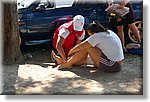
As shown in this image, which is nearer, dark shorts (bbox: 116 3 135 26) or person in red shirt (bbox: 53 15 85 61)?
person in red shirt (bbox: 53 15 85 61)

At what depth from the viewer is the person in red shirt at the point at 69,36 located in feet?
16.6

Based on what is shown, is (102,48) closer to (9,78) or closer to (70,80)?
(70,80)

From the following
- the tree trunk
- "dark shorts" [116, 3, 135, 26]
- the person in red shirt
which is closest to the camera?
the person in red shirt

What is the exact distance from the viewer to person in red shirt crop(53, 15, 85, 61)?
16.6 ft

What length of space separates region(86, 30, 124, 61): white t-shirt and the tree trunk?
1.36 m

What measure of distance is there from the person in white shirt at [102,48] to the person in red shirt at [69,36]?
31cm

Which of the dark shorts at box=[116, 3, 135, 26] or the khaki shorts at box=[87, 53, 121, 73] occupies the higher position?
the dark shorts at box=[116, 3, 135, 26]

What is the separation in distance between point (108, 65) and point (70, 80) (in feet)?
1.89

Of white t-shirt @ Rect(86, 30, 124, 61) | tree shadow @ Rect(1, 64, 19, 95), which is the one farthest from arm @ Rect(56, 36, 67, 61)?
tree shadow @ Rect(1, 64, 19, 95)

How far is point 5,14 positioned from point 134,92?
92.3 inches

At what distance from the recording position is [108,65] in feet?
15.4

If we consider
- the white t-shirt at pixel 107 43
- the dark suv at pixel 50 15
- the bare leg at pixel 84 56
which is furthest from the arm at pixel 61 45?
the dark suv at pixel 50 15

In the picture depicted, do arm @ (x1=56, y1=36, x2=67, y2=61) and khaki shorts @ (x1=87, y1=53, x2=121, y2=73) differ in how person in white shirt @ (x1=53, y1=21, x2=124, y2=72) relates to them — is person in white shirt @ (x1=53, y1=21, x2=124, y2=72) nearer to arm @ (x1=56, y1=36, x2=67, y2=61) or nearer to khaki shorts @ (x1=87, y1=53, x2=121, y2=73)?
khaki shorts @ (x1=87, y1=53, x2=121, y2=73)

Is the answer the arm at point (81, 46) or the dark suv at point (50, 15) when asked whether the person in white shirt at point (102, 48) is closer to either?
the arm at point (81, 46)
